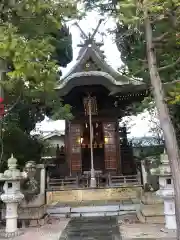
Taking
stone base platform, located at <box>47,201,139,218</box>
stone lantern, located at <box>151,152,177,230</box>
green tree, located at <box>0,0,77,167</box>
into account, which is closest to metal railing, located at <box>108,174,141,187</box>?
stone base platform, located at <box>47,201,139,218</box>

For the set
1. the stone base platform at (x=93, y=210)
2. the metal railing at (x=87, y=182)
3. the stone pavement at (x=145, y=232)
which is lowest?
the stone pavement at (x=145, y=232)

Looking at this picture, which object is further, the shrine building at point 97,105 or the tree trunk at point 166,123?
the shrine building at point 97,105

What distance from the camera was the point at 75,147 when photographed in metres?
14.4

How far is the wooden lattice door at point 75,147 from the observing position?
14.2 meters

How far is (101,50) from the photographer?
16.1 meters

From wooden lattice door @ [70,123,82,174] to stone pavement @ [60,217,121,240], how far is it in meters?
6.10

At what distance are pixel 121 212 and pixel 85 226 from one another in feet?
6.12

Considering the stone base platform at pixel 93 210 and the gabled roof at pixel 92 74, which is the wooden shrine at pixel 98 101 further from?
the stone base platform at pixel 93 210

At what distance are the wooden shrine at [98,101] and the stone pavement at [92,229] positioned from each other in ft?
20.5

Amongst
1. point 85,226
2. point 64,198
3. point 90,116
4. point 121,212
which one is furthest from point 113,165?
point 85,226

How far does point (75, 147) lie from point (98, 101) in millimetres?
2577

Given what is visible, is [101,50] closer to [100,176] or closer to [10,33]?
[100,176]

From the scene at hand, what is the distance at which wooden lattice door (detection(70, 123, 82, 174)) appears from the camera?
1420 cm

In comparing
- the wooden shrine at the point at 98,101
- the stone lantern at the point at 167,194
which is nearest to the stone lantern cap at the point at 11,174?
the stone lantern at the point at 167,194
